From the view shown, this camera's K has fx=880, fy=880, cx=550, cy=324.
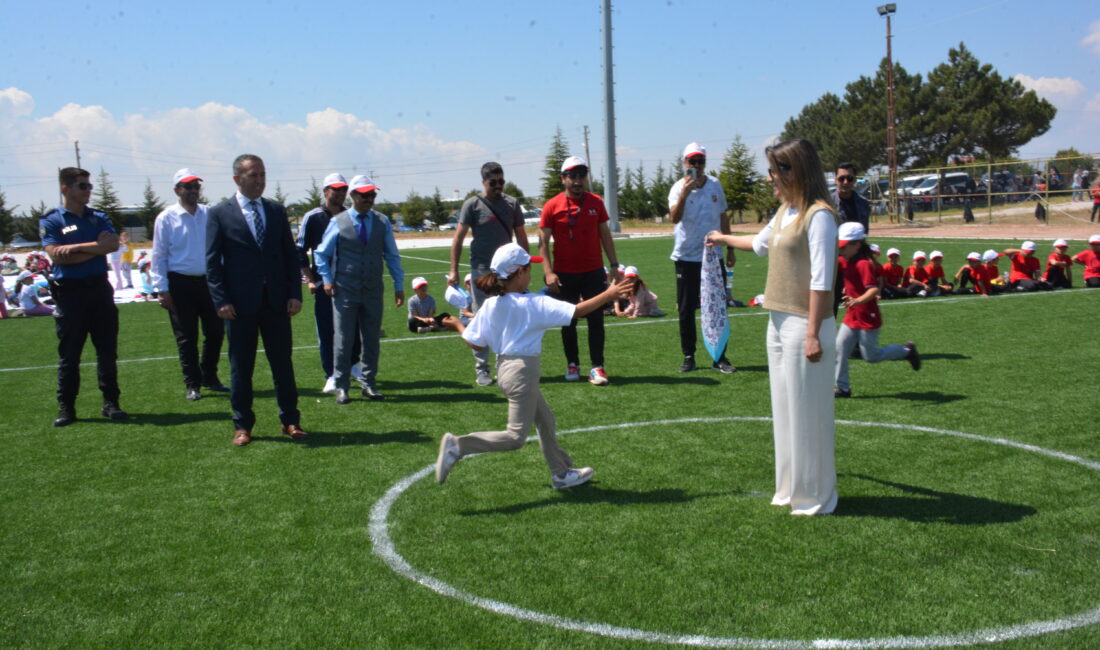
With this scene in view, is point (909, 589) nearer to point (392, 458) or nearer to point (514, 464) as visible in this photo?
point (514, 464)

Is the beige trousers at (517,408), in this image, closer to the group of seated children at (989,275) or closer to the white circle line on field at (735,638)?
the white circle line on field at (735,638)

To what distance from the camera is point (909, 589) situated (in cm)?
416

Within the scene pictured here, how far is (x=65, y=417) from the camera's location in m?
8.47

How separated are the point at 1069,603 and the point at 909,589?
26.4 inches

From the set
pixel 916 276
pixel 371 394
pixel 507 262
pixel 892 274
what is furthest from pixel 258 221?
pixel 916 276

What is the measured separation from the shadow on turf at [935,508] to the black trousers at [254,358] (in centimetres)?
467

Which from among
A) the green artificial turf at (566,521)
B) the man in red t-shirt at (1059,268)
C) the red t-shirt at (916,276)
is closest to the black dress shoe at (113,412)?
the green artificial turf at (566,521)

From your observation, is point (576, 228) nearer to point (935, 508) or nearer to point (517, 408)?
point (517, 408)

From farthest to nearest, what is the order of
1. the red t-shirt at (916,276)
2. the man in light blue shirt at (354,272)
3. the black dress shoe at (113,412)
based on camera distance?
the red t-shirt at (916,276) < the man in light blue shirt at (354,272) < the black dress shoe at (113,412)

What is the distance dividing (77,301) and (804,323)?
6900 mm

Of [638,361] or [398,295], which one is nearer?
[398,295]

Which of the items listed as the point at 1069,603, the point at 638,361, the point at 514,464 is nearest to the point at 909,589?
the point at 1069,603

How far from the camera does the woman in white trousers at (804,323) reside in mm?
4969

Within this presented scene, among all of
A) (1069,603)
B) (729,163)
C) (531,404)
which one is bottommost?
(1069,603)
